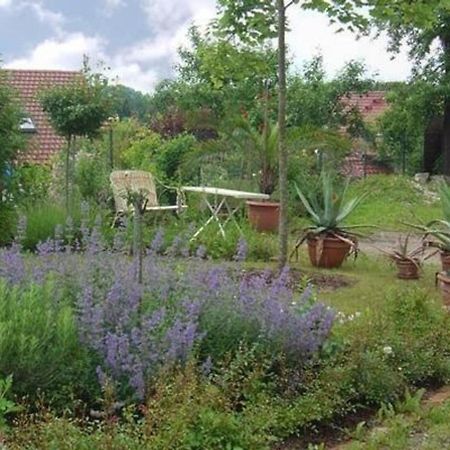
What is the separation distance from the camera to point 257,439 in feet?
10.0

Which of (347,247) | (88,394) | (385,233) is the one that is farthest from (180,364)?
(385,233)

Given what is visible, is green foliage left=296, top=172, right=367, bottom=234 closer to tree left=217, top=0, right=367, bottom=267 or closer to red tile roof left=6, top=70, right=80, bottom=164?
tree left=217, top=0, right=367, bottom=267

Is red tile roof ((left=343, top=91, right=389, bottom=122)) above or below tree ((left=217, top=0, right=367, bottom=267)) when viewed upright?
above

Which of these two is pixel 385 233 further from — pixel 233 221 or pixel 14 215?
pixel 14 215

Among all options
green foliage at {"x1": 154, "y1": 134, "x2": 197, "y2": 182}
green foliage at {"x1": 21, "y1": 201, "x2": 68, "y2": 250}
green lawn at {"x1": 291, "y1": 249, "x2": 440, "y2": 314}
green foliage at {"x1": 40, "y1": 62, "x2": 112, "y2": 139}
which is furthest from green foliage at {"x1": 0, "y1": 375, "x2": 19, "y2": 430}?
green foliage at {"x1": 154, "y1": 134, "x2": 197, "y2": 182}

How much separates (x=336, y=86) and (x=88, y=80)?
9492 mm

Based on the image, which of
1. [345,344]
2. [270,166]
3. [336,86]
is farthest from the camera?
[336,86]

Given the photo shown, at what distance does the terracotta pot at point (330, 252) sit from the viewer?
7949mm

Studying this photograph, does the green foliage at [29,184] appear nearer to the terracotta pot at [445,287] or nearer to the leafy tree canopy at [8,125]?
the leafy tree canopy at [8,125]

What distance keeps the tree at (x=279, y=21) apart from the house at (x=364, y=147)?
8.66 metres

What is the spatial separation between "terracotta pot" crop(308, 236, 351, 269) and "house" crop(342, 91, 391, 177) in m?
7.35

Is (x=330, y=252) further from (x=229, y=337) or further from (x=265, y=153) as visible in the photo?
(x=265, y=153)

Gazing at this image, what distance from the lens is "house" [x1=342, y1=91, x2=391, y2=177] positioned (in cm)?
1794

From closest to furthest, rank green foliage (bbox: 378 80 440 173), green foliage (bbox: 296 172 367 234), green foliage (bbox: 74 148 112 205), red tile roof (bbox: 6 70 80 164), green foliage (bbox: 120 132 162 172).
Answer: green foliage (bbox: 296 172 367 234), green foliage (bbox: 74 148 112 205), green foliage (bbox: 120 132 162 172), red tile roof (bbox: 6 70 80 164), green foliage (bbox: 378 80 440 173)
